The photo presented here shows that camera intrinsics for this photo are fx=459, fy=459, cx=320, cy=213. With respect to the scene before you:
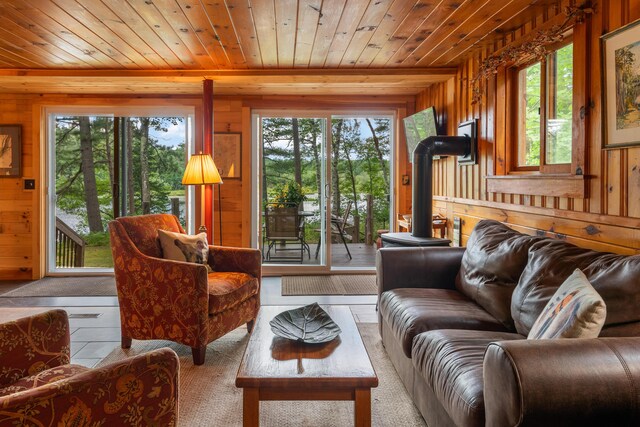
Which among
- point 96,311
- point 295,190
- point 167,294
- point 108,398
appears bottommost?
point 96,311

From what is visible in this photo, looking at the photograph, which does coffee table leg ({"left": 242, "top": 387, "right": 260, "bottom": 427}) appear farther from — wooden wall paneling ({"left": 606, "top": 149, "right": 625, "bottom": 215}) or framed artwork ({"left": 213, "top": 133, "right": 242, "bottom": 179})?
framed artwork ({"left": 213, "top": 133, "right": 242, "bottom": 179})

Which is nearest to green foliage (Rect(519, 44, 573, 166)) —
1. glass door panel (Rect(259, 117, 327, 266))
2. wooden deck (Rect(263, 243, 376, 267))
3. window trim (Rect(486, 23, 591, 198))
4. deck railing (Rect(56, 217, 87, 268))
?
window trim (Rect(486, 23, 591, 198))

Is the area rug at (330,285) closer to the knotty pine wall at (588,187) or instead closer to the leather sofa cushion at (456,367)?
the knotty pine wall at (588,187)

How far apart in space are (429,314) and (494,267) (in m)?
0.47

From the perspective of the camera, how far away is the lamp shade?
4008mm

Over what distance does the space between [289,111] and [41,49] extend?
2609mm

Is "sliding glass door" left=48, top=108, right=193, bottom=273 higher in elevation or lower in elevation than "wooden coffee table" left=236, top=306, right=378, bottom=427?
higher

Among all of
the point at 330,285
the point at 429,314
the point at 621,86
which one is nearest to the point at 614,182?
the point at 621,86

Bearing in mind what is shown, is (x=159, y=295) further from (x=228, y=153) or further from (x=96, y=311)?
(x=228, y=153)

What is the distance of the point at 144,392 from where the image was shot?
1068 millimetres

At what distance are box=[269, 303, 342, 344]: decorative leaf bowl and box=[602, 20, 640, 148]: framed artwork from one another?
160 centimetres

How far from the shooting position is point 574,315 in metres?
1.39

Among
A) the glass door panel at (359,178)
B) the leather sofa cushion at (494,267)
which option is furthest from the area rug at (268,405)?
the glass door panel at (359,178)

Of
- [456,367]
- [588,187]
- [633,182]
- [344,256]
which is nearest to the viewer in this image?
[456,367]
